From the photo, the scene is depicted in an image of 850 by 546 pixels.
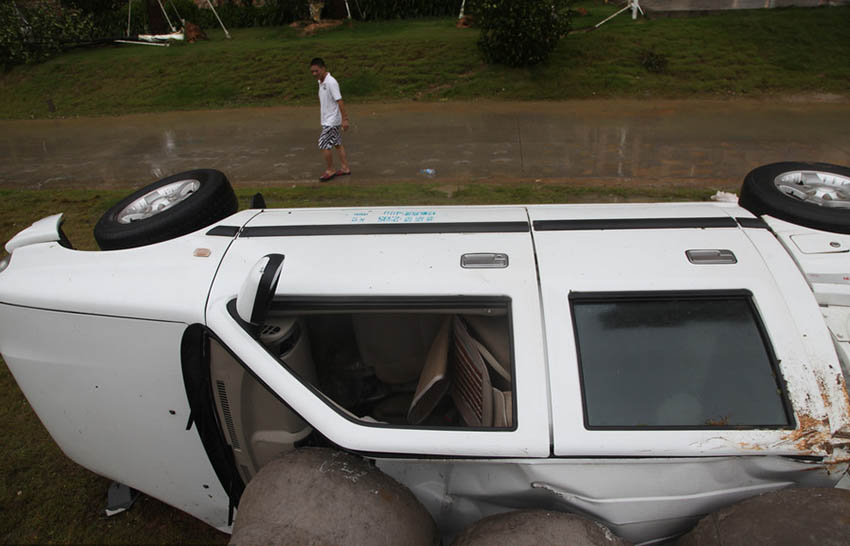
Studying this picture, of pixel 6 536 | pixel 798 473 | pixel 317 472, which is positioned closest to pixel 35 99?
pixel 6 536

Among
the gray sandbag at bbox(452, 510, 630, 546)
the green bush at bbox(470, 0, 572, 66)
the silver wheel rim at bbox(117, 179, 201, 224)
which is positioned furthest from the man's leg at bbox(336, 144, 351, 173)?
the gray sandbag at bbox(452, 510, 630, 546)

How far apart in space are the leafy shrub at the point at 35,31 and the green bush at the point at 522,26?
11.4 metres

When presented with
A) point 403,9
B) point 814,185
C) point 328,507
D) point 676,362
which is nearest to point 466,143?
point 814,185

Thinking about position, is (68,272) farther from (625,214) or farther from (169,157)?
(169,157)

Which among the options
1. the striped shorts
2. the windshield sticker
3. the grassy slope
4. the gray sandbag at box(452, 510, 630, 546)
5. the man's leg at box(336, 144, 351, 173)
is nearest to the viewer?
the gray sandbag at box(452, 510, 630, 546)

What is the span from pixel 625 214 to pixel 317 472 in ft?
5.69

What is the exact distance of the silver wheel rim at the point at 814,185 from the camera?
2.80 meters

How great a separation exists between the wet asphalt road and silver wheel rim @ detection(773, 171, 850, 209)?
12.7 ft

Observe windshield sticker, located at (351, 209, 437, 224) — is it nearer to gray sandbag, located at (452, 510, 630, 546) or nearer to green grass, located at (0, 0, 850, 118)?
gray sandbag, located at (452, 510, 630, 546)

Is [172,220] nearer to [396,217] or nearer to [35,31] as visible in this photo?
[396,217]

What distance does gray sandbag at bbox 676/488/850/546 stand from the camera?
1.69 metres

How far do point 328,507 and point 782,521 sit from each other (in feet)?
4.66

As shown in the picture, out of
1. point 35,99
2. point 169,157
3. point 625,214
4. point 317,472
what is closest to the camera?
point 317,472

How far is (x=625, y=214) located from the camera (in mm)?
2646
